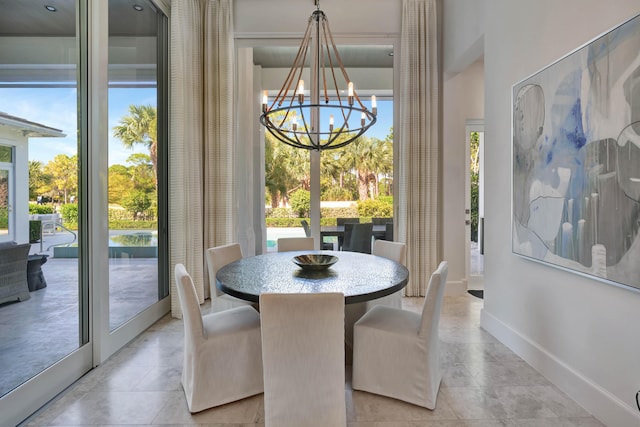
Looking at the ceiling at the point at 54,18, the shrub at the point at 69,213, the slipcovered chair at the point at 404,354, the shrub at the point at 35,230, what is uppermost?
the ceiling at the point at 54,18

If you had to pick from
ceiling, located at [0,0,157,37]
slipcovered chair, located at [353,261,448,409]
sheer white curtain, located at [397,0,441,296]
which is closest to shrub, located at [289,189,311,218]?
sheer white curtain, located at [397,0,441,296]

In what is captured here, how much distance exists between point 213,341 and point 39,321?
3.68 feet

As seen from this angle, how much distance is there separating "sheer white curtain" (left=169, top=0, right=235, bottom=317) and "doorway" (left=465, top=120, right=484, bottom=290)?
2971 millimetres

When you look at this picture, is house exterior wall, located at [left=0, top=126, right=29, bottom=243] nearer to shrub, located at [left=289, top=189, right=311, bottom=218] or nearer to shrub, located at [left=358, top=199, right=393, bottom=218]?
shrub, located at [left=289, top=189, right=311, bottom=218]

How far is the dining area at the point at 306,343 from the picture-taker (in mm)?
1616

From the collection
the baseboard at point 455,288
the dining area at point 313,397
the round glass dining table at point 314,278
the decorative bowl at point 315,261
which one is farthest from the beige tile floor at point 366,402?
the baseboard at point 455,288

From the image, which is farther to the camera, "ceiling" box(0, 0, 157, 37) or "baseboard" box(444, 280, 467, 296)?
"baseboard" box(444, 280, 467, 296)

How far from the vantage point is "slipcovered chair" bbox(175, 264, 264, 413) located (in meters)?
1.93

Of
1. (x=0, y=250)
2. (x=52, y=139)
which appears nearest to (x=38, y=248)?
(x=0, y=250)

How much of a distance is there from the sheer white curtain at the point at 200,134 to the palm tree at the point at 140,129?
18cm

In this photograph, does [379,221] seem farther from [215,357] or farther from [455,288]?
[215,357]

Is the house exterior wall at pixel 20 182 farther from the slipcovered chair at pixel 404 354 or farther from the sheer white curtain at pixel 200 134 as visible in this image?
the slipcovered chair at pixel 404 354

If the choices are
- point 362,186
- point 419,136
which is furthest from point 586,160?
point 362,186

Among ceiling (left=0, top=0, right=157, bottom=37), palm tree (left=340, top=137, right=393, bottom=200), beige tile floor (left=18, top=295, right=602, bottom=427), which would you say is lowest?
beige tile floor (left=18, top=295, right=602, bottom=427)
